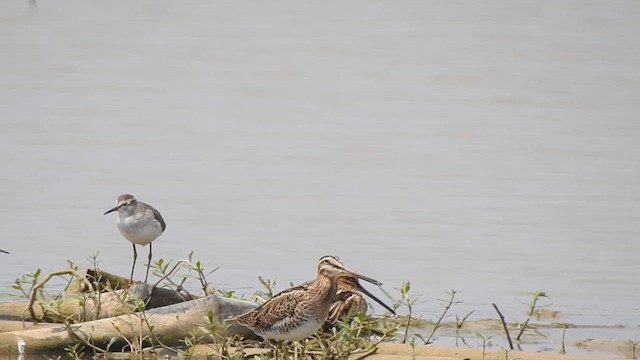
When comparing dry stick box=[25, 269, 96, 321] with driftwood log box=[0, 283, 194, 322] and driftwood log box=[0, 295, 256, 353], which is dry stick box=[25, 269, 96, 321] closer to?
driftwood log box=[0, 283, 194, 322]

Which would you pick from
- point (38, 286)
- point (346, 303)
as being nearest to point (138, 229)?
point (38, 286)

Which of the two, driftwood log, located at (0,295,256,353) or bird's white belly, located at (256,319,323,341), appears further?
driftwood log, located at (0,295,256,353)

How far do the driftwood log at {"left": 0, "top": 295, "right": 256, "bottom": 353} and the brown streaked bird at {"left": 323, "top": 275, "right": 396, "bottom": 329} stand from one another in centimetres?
58

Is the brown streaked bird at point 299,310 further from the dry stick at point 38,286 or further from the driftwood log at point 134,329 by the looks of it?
the dry stick at point 38,286

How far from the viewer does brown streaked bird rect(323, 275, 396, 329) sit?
9625 millimetres

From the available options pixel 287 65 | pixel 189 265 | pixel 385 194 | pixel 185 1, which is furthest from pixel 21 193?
pixel 185 1

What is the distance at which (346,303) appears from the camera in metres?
9.78

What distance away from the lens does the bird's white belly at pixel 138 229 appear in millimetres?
11500

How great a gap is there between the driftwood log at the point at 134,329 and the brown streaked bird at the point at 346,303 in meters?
0.58

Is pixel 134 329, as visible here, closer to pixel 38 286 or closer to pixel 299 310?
pixel 38 286

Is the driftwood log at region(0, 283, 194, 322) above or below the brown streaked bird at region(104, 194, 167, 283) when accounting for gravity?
below

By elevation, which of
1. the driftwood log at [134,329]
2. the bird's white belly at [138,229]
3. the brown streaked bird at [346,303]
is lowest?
the driftwood log at [134,329]

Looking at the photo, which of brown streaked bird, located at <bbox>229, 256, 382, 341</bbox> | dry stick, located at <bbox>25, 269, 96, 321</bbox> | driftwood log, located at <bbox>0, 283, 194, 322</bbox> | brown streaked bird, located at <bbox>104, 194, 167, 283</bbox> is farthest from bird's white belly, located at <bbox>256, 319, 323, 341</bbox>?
brown streaked bird, located at <bbox>104, 194, 167, 283</bbox>

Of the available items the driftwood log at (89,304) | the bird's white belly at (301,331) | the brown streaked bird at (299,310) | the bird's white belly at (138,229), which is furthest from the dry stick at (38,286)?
the bird's white belly at (301,331)
